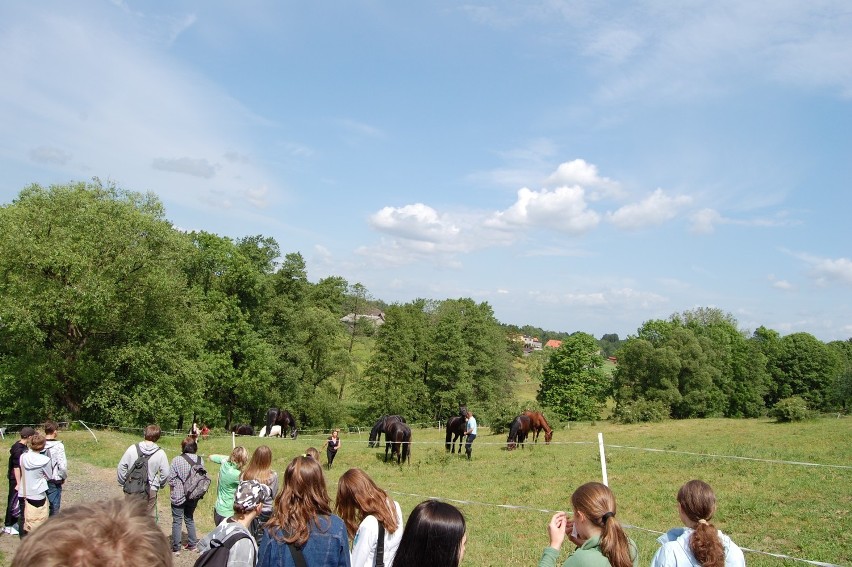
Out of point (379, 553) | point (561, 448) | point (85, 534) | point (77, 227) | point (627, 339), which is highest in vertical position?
point (77, 227)

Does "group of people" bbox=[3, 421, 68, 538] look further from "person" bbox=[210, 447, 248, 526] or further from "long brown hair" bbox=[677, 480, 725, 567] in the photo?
"long brown hair" bbox=[677, 480, 725, 567]

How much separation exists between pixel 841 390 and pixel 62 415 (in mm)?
55548

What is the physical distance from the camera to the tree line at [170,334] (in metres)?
23.8

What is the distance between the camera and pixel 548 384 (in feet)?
162

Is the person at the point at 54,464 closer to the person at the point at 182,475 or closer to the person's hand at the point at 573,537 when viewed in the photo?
the person at the point at 182,475

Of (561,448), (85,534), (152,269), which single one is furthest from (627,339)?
(85,534)

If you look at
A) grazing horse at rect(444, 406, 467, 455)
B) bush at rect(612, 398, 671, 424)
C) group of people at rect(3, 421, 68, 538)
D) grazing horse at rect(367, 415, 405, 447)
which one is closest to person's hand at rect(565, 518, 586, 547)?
group of people at rect(3, 421, 68, 538)

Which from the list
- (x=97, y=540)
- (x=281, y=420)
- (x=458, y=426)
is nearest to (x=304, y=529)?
(x=97, y=540)

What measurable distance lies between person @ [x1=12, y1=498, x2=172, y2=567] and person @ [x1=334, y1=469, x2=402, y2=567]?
2.47 meters

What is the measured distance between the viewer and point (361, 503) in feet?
12.8

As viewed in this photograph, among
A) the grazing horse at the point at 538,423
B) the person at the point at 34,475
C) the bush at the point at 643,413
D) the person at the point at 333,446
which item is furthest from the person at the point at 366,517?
the bush at the point at 643,413

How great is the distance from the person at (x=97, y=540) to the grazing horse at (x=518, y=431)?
66.6 feet

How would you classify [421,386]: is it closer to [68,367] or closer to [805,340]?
[68,367]

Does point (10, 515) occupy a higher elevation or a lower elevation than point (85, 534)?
lower
